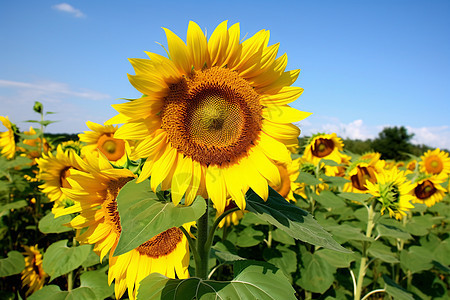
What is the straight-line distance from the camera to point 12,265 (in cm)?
335

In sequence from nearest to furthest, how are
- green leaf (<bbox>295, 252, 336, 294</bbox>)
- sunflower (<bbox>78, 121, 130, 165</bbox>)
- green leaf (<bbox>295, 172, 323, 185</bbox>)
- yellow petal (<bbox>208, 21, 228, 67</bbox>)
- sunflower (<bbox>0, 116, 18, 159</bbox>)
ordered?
yellow petal (<bbox>208, 21, 228, 67</bbox>) → green leaf (<bbox>295, 252, 336, 294</bbox>) → green leaf (<bbox>295, 172, 323, 185</bbox>) → sunflower (<bbox>78, 121, 130, 165</bbox>) → sunflower (<bbox>0, 116, 18, 159</bbox>)

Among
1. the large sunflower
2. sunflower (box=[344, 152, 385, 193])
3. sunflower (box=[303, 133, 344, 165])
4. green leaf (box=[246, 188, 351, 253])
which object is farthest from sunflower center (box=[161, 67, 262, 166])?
sunflower (box=[303, 133, 344, 165])

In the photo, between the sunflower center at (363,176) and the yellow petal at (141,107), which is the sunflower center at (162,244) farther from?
the sunflower center at (363,176)

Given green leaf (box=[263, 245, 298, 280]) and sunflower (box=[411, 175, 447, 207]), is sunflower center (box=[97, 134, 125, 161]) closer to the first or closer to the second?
green leaf (box=[263, 245, 298, 280])

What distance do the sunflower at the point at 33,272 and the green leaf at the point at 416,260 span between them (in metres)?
4.34

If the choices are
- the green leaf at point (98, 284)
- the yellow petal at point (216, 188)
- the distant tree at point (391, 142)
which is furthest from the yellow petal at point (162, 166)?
the distant tree at point (391, 142)

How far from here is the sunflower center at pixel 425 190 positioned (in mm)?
4738

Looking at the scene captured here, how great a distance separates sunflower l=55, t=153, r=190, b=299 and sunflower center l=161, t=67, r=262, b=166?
475mm

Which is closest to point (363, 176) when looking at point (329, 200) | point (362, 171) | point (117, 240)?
point (362, 171)

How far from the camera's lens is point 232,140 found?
156cm

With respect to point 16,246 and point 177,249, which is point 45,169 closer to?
point 177,249

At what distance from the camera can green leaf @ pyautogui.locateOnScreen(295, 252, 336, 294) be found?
10.1 feet

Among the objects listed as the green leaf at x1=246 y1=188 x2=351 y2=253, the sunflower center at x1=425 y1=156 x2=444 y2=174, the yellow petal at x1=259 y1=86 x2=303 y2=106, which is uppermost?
the sunflower center at x1=425 y1=156 x2=444 y2=174

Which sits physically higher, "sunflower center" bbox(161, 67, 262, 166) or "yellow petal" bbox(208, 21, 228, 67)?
"yellow petal" bbox(208, 21, 228, 67)
